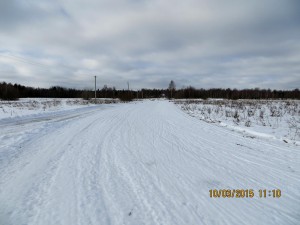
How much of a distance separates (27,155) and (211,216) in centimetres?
474

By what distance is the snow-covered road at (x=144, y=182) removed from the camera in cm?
245

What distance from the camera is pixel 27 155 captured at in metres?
4.94

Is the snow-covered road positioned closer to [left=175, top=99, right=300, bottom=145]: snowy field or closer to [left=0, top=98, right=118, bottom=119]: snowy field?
[left=175, top=99, right=300, bottom=145]: snowy field

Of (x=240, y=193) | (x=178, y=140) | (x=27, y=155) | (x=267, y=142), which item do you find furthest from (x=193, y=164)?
(x=27, y=155)

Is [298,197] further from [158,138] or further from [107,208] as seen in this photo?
[158,138]

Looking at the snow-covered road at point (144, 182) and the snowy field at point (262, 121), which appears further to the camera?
the snowy field at point (262, 121)

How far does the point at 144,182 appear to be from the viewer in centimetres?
336

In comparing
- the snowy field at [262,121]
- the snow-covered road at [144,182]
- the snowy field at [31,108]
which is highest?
the snowy field at [31,108]
